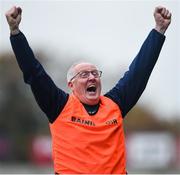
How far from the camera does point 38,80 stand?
7.48 metres

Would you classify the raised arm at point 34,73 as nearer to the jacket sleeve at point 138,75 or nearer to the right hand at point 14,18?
the right hand at point 14,18

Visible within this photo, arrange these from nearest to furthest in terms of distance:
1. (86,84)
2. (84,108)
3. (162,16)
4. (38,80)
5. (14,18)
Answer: (14,18)
(38,80)
(84,108)
(86,84)
(162,16)

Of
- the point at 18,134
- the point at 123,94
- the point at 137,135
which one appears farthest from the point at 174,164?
the point at 123,94

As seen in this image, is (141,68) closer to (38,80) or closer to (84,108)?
(84,108)

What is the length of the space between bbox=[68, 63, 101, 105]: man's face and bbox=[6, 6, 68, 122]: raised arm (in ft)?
0.78

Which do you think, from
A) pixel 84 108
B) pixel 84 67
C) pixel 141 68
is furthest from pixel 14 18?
pixel 141 68

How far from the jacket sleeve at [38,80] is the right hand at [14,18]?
51 mm

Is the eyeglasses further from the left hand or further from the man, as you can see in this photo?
the left hand

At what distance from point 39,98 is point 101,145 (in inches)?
25.8

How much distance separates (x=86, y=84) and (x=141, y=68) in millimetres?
528

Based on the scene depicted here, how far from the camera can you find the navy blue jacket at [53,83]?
743 cm

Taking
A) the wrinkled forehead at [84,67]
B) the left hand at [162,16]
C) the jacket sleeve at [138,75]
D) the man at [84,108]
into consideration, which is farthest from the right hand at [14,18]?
the left hand at [162,16]

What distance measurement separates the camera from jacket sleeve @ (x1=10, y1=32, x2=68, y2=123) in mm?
7418

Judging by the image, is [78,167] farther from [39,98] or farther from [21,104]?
[21,104]
